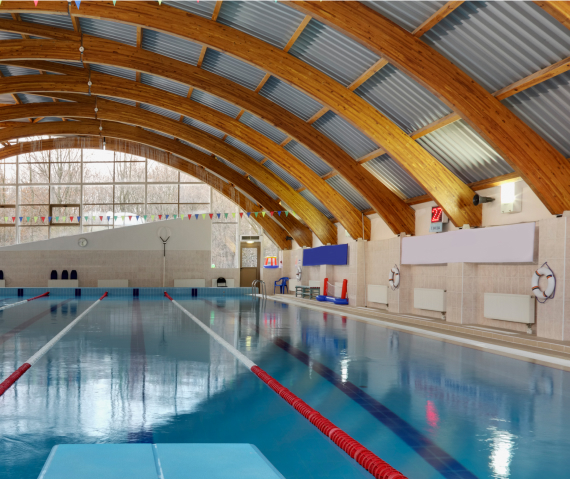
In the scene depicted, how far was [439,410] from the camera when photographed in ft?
14.7

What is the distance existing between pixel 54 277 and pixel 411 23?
20.9 metres

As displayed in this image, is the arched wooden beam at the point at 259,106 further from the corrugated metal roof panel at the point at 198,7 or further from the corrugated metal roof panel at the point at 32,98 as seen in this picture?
the corrugated metal roof panel at the point at 32,98

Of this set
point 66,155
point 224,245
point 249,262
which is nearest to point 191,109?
point 224,245

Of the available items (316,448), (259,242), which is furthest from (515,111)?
(259,242)

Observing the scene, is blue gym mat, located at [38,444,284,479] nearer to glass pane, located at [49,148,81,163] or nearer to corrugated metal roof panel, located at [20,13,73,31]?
corrugated metal roof panel, located at [20,13,73,31]

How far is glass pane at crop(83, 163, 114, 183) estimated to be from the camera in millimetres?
24703

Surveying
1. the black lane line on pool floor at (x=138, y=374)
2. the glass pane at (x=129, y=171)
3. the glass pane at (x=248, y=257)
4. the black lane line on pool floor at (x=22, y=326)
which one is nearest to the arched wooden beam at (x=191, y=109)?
the black lane line on pool floor at (x=22, y=326)

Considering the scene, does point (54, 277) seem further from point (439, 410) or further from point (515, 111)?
point (439, 410)

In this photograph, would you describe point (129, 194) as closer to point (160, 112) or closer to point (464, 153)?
point (160, 112)

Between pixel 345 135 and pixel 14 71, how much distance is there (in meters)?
10.5

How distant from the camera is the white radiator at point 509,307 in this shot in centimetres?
898

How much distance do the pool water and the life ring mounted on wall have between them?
166 centimetres

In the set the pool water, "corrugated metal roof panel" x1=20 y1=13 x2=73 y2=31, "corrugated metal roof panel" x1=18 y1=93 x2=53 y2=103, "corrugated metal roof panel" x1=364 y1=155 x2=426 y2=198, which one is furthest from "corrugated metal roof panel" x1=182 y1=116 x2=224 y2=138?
the pool water

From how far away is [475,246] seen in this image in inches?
408
